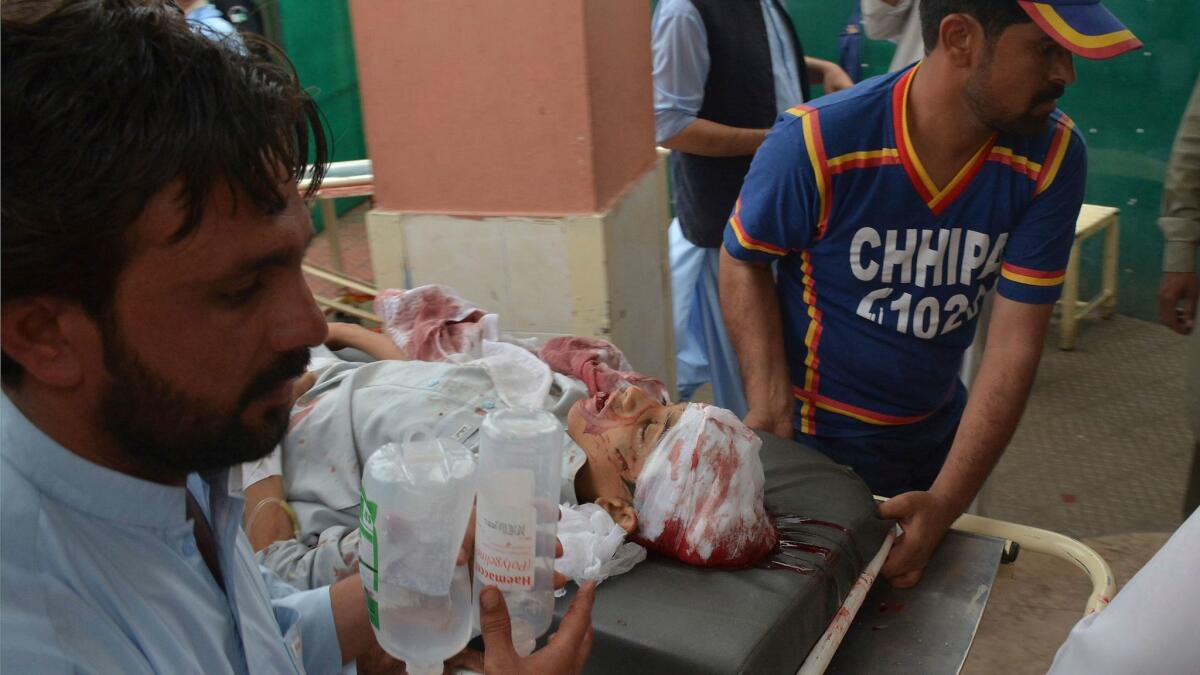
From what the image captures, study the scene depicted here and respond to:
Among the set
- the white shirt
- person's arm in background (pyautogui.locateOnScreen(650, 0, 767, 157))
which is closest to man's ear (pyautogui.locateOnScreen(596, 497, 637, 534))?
the white shirt

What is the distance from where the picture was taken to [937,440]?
2502 mm

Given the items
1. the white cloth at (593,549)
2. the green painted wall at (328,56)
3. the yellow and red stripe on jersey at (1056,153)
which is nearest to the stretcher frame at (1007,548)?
the white cloth at (593,549)

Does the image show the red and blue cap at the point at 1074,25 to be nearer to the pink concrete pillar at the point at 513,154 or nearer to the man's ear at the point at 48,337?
the pink concrete pillar at the point at 513,154

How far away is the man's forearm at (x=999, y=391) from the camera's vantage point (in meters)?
2.24

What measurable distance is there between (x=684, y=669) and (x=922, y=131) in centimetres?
132

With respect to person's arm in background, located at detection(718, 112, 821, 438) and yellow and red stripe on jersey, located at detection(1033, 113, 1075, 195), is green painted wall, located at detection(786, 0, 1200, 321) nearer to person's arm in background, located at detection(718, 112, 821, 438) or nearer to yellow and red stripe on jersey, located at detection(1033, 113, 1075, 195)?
yellow and red stripe on jersey, located at detection(1033, 113, 1075, 195)

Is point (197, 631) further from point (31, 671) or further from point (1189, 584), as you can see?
point (1189, 584)

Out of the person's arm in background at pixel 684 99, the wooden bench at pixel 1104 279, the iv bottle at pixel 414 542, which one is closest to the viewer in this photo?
the iv bottle at pixel 414 542

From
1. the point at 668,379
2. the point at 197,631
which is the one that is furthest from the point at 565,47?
the point at 197,631

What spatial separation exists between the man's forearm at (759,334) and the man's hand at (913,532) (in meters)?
0.44

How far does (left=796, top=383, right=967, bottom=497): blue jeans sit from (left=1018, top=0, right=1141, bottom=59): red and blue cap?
3.08ft

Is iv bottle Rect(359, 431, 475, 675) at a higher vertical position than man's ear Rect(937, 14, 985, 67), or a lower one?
lower

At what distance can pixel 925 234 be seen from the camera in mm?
2211

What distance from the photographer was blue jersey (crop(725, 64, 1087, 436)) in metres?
2.20
